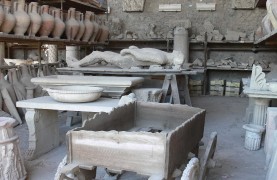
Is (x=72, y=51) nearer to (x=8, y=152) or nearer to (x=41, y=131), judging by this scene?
(x=41, y=131)

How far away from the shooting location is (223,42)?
Result: 7730 millimetres

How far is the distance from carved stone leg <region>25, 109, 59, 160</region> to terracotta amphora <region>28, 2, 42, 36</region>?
1.73 m

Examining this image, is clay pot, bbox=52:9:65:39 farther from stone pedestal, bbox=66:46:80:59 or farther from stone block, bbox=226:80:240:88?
stone block, bbox=226:80:240:88

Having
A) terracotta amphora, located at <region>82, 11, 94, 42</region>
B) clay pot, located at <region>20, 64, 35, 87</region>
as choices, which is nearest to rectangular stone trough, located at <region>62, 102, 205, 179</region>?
clay pot, located at <region>20, 64, 35, 87</region>

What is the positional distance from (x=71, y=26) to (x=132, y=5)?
11.6 feet

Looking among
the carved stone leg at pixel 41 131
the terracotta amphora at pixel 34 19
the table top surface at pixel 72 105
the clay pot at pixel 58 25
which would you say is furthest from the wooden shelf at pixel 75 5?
the table top surface at pixel 72 105

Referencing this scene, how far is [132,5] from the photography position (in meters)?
8.61

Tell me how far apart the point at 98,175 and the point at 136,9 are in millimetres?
6578

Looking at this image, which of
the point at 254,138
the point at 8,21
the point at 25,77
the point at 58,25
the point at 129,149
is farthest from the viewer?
the point at 58,25

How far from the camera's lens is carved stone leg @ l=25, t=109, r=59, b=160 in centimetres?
305

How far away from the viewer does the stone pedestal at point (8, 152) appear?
2.33m

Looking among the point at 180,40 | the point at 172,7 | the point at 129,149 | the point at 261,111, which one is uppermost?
the point at 172,7

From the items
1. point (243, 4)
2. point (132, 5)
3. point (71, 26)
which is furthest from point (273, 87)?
point (132, 5)

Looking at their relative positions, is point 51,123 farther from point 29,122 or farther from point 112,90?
point 112,90
